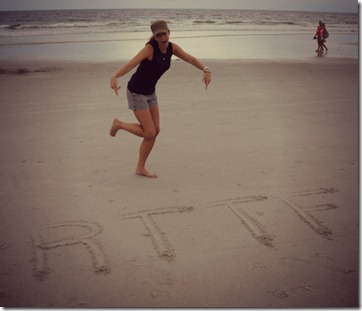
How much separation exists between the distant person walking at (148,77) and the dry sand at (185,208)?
1.78 feet

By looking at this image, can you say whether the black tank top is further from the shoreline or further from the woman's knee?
the shoreline

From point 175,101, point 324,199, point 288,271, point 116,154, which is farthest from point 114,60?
point 288,271

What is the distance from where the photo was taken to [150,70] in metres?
3.44

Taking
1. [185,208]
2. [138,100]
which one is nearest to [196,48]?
[138,100]

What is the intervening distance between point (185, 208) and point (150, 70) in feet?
4.44

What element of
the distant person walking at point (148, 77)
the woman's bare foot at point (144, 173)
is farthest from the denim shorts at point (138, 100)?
the woman's bare foot at point (144, 173)

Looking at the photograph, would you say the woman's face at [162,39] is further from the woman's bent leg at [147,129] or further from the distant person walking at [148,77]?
the woman's bent leg at [147,129]

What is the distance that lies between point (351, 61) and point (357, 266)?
12.1 m

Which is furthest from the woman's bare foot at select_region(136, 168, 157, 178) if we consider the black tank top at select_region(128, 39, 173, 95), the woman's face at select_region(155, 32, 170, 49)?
the woman's face at select_region(155, 32, 170, 49)

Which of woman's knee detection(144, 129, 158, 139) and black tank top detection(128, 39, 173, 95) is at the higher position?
black tank top detection(128, 39, 173, 95)

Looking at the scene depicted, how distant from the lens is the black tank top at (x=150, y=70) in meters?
3.39

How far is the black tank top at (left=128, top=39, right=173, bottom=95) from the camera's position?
339cm

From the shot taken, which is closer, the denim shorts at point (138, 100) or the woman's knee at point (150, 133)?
the denim shorts at point (138, 100)

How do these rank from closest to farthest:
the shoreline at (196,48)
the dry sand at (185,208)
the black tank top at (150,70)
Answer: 1. the dry sand at (185,208)
2. the black tank top at (150,70)
3. the shoreline at (196,48)
